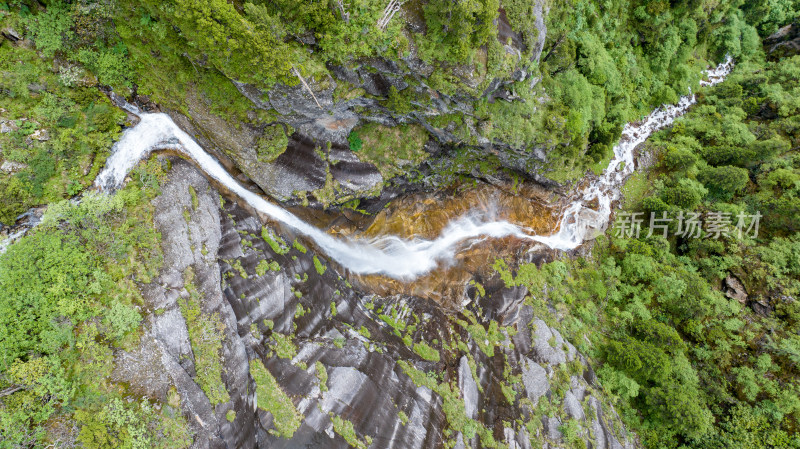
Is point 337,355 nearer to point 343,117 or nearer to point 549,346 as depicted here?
point 343,117

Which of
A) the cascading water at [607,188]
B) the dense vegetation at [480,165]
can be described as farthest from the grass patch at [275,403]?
the cascading water at [607,188]

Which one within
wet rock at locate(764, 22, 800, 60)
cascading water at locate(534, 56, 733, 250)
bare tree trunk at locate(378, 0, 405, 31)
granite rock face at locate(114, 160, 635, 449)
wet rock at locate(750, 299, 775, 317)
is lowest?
granite rock face at locate(114, 160, 635, 449)

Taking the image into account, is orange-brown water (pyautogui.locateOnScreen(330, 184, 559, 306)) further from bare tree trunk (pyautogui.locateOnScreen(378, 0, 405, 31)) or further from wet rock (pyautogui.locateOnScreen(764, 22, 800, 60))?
wet rock (pyautogui.locateOnScreen(764, 22, 800, 60))

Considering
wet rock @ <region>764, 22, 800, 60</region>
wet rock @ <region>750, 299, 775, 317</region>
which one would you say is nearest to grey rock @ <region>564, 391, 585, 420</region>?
wet rock @ <region>750, 299, 775, 317</region>

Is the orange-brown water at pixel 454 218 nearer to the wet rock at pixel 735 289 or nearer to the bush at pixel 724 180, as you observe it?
the wet rock at pixel 735 289

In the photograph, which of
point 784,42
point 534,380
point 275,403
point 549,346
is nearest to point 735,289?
point 549,346
